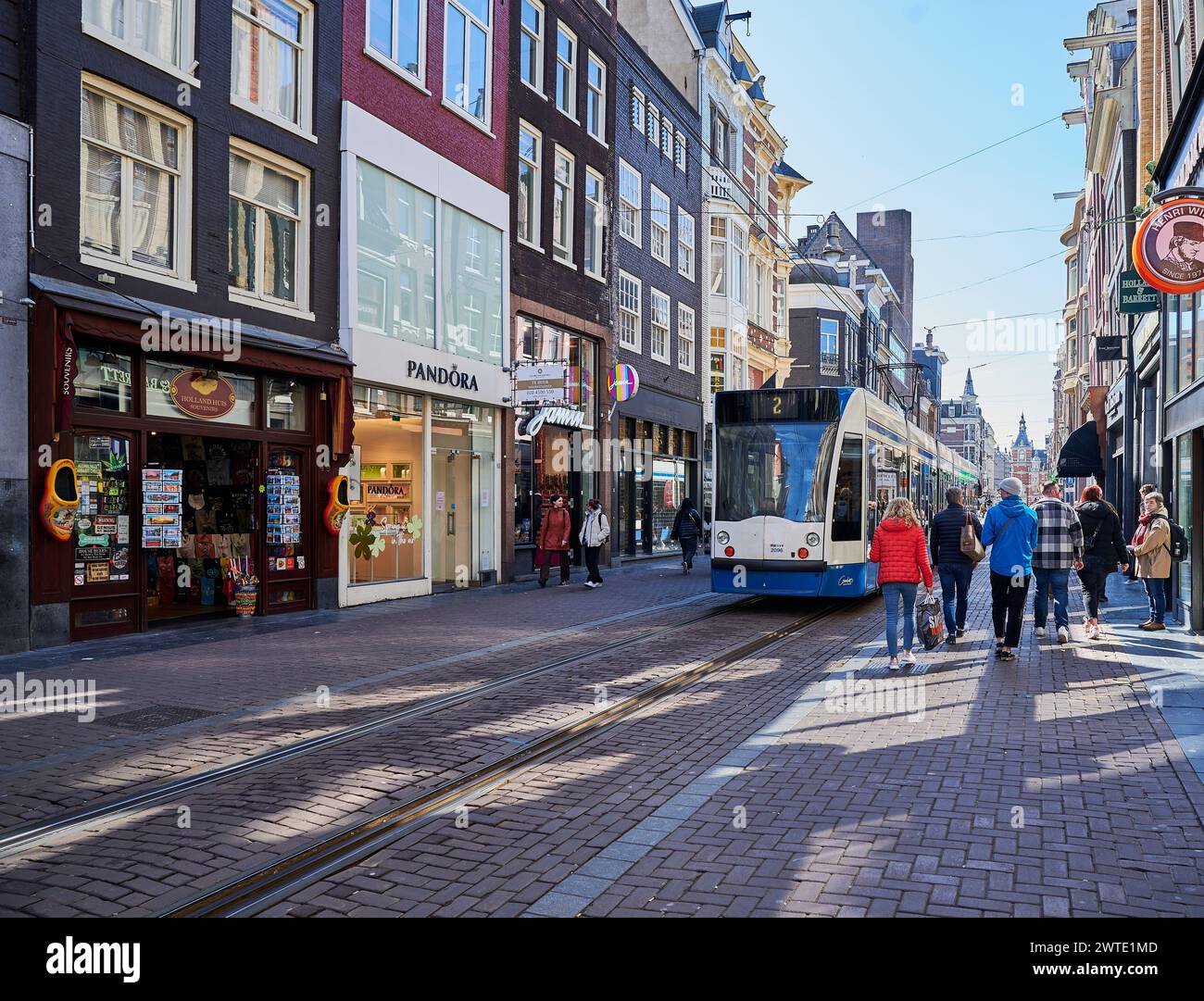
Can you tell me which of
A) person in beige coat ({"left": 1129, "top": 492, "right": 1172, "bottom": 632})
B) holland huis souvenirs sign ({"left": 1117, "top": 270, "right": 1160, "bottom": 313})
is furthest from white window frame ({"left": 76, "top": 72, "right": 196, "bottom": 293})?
holland huis souvenirs sign ({"left": 1117, "top": 270, "right": 1160, "bottom": 313})

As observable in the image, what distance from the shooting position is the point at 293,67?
50.1 ft

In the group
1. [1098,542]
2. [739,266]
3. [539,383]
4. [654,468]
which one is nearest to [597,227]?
[539,383]

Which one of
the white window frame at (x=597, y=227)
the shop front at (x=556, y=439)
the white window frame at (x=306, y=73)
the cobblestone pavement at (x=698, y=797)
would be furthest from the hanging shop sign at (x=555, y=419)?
the cobblestone pavement at (x=698, y=797)

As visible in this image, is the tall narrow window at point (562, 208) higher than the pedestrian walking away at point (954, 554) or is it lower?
higher

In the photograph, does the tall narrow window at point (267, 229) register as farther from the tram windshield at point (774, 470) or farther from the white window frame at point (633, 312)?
the white window frame at point (633, 312)

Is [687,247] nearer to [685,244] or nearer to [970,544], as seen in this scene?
[685,244]

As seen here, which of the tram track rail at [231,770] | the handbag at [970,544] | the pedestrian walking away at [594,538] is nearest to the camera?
the tram track rail at [231,770]

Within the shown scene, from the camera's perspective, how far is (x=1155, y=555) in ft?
40.8

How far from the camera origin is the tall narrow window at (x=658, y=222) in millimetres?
29312

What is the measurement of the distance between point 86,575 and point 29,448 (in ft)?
5.10

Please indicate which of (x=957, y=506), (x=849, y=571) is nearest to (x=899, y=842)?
(x=957, y=506)

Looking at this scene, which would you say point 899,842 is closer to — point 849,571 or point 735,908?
point 735,908

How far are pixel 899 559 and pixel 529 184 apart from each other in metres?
14.9

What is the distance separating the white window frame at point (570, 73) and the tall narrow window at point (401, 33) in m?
5.59
